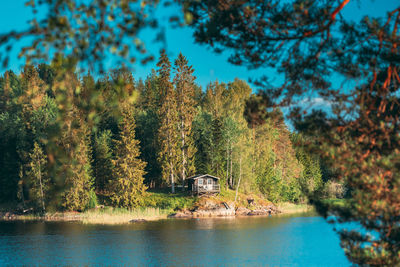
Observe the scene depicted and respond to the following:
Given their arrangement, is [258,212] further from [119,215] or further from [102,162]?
[102,162]

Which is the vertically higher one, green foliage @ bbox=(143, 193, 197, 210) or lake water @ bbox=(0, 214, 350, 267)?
green foliage @ bbox=(143, 193, 197, 210)

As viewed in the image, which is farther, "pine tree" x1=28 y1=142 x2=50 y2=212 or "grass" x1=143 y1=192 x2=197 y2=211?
"grass" x1=143 y1=192 x2=197 y2=211

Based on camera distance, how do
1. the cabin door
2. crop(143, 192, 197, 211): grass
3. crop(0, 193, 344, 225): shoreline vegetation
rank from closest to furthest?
1. crop(0, 193, 344, 225): shoreline vegetation
2. crop(143, 192, 197, 211): grass
3. the cabin door

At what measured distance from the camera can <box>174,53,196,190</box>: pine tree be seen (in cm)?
5366

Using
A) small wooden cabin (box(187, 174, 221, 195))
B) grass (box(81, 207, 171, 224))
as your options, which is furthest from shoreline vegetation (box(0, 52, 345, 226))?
small wooden cabin (box(187, 174, 221, 195))

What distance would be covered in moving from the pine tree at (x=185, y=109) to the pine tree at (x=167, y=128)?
1.17 meters

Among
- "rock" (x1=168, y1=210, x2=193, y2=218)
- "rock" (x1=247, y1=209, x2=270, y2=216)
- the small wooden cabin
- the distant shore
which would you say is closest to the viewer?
the distant shore

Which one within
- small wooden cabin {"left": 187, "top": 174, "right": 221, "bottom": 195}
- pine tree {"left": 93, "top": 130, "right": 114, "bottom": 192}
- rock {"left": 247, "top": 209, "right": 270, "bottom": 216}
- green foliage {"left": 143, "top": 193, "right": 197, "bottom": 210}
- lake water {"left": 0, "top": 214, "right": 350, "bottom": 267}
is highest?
pine tree {"left": 93, "top": 130, "right": 114, "bottom": 192}

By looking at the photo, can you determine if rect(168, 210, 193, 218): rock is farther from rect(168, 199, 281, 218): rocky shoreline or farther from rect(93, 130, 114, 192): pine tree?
rect(93, 130, 114, 192): pine tree

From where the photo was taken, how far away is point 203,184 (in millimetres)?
49781

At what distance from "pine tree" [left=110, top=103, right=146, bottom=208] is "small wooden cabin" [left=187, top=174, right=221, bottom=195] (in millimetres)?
5513

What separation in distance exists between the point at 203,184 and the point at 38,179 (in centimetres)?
1797

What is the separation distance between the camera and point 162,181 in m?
53.4

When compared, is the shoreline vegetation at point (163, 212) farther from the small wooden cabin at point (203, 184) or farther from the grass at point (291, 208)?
the small wooden cabin at point (203, 184)
